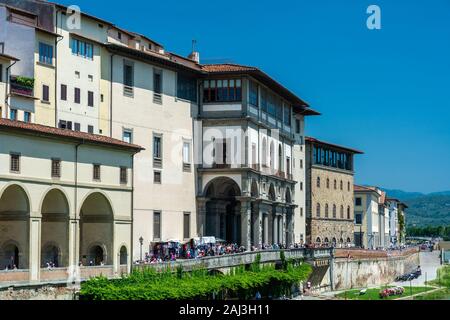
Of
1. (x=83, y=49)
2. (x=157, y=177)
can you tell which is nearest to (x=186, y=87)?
(x=157, y=177)

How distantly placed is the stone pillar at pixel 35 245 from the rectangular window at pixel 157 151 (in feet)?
66.7

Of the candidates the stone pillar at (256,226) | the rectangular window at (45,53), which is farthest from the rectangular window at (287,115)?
the rectangular window at (45,53)

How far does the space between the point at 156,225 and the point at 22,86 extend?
16.4 metres

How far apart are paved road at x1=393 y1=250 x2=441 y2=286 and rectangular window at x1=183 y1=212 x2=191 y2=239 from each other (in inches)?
1546

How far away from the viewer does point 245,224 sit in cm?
7206

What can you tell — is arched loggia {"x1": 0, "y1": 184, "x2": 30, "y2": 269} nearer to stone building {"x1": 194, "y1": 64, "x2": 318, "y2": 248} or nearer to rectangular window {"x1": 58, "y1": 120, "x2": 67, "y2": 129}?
rectangular window {"x1": 58, "y1": 120, "x2": 67, "y2": 129}

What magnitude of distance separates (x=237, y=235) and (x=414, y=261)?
59.9 metres

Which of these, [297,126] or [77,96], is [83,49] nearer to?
[77,96]

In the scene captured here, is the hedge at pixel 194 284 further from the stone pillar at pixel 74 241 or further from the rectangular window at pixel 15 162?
the rectangular window at pixel 15 162

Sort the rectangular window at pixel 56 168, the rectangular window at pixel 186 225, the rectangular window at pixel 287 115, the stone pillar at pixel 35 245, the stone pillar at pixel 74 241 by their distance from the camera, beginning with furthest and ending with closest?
the rectangular window at pixel 287 115, the rectangular window at pixel 186 225, the stone pillar at pixel 74 241, the rectangular window at pixel 56 168, the stone pillar at pixel 35 245

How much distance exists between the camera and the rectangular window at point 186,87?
68312mm

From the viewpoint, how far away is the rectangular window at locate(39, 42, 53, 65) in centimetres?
5388

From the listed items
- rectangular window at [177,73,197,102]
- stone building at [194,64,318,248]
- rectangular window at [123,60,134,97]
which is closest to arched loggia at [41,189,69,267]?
rectangular window at [123,60,134,97]
